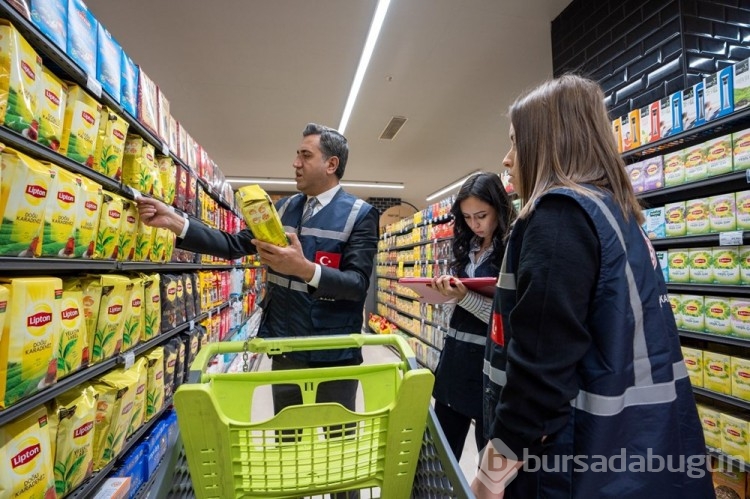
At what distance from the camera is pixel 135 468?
192 centimetres

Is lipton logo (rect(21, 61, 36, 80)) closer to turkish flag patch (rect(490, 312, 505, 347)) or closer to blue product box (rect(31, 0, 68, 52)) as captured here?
blue product box (rect(31, 0, 68, 52))

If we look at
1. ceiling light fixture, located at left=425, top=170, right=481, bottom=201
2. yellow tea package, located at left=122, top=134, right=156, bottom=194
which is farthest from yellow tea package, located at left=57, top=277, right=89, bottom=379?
ceiling light fixture, located at left=425, top=170, right=481, bottom=201

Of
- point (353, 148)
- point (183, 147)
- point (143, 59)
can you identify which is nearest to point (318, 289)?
point (183, 147)

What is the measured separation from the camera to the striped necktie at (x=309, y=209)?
1808mm

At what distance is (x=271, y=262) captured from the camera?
4.71 feet

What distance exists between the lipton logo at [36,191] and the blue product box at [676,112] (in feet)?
10.6

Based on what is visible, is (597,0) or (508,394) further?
(597,0)

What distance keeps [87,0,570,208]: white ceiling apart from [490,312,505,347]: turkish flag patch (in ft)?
8.69

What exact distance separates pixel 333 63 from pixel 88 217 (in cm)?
412

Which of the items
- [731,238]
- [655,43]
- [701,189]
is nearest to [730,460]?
[731,238]

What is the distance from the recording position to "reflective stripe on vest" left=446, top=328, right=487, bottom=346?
1.70 meters

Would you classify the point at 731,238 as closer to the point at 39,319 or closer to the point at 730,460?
the point at 730,460

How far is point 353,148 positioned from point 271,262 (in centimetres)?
706

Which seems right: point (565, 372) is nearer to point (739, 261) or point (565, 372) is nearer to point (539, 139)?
point (539, 139)
